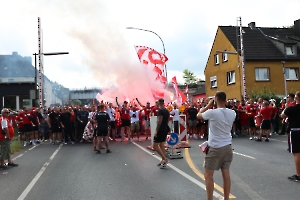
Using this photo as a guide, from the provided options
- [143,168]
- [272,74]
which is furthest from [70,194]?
[272,74]

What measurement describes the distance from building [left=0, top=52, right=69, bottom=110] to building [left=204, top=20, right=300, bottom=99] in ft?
66.2

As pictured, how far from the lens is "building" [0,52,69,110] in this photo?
39844mm

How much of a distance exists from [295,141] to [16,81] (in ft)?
125

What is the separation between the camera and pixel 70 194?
6.41m

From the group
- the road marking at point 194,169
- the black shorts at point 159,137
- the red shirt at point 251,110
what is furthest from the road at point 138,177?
the red shirt at point 251,110

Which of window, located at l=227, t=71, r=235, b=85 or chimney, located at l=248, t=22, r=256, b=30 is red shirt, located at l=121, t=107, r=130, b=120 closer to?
window, located at l=227, t=71, r=235, b=85

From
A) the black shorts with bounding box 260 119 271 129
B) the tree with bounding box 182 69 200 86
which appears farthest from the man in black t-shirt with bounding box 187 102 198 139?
the tree with bounding box 182 69 200 86

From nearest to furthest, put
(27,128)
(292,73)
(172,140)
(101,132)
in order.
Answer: (172,140)
(101,132)
(27,128)
(292,73)

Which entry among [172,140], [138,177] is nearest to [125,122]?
[172,140]

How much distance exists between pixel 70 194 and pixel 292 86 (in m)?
32.0

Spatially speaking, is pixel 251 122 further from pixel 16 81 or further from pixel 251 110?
pixel 16 81

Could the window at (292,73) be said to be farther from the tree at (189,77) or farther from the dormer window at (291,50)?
the tree at (189,77)

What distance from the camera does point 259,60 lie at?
34125 millimetres

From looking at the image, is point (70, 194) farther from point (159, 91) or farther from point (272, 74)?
point (272, 74)
